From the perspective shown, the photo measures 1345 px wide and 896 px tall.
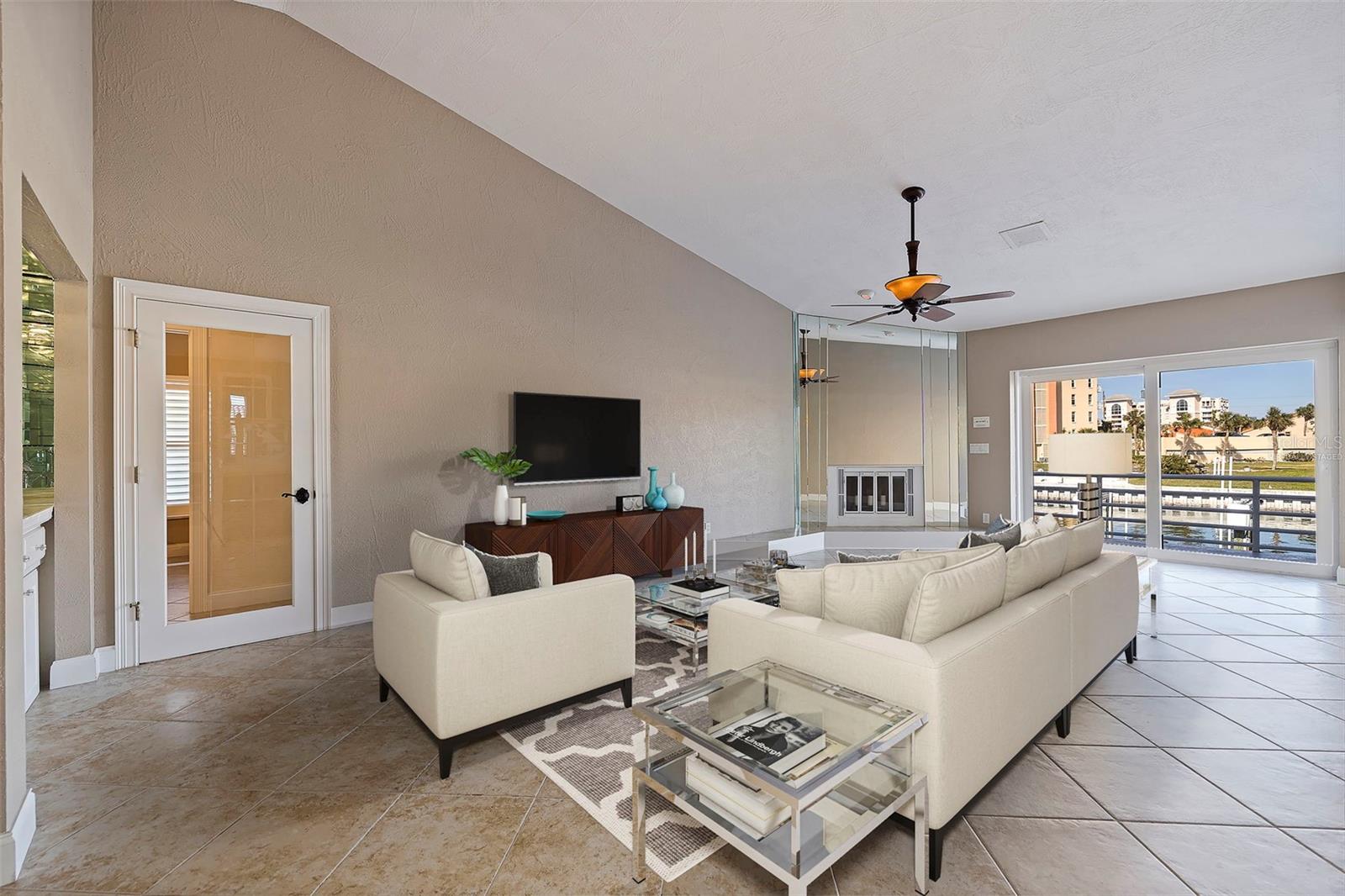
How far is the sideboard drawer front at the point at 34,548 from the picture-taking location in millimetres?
2559

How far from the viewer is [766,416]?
22.0 ft

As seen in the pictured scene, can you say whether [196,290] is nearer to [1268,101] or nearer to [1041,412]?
[1268,101]

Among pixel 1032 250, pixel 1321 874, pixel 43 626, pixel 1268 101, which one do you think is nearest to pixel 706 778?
pixel 1321 874

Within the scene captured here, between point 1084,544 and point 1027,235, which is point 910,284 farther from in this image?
point 1027,235

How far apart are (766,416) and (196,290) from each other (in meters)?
5.08

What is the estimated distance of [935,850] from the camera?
61.6 inches

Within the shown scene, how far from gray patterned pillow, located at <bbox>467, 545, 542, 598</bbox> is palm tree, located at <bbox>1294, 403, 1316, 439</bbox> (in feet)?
22.6

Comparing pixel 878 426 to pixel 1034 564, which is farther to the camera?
pixel 878 426

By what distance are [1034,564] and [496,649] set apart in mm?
2080

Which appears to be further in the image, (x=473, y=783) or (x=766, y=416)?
(x=766, y=416)

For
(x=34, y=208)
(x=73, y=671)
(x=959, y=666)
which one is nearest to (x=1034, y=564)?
(x=959, y=666)

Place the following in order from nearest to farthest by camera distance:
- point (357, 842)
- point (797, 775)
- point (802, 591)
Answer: point (797, 775), point (357, 842), point (802, 591)

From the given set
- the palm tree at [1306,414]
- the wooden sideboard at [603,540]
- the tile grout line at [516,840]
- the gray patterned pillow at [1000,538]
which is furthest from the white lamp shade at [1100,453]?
the tile grout line at [516,840]

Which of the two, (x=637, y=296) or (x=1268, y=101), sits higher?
(x=1268, y=101)
